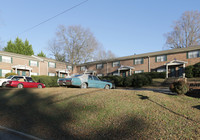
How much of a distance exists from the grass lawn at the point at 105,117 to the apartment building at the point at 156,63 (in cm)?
2148

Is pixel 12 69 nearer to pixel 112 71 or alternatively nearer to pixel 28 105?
pixel 112 71

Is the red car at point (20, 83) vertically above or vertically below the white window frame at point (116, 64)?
below

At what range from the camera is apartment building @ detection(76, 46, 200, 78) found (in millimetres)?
27297

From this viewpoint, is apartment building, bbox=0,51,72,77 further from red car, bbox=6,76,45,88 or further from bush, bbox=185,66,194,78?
bush, bbox=185,66,194,78

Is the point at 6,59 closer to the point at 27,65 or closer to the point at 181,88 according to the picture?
the point at 27,65

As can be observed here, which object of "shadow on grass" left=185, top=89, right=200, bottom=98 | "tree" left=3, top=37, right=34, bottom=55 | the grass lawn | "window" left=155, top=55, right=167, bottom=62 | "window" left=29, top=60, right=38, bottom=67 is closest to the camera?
the grass lawn

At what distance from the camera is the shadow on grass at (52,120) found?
16.1ft

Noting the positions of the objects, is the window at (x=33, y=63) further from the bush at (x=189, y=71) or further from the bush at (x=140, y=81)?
the bush at (x=189, y=71)

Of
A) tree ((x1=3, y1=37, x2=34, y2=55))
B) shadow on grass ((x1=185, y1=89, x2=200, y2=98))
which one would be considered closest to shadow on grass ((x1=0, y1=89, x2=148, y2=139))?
shadow on grass ((x1=185, y1=89, x2=200, y2=98))

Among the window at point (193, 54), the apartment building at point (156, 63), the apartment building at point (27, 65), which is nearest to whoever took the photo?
the window at point (193, 54)

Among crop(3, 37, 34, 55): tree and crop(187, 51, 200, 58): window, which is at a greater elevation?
crop(3, 37, 34, 55): tree

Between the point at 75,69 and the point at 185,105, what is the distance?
3973cm

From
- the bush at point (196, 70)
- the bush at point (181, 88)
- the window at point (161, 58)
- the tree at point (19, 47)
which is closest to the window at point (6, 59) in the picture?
the tree at point (19, 47)

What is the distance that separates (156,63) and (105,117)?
27.4m
